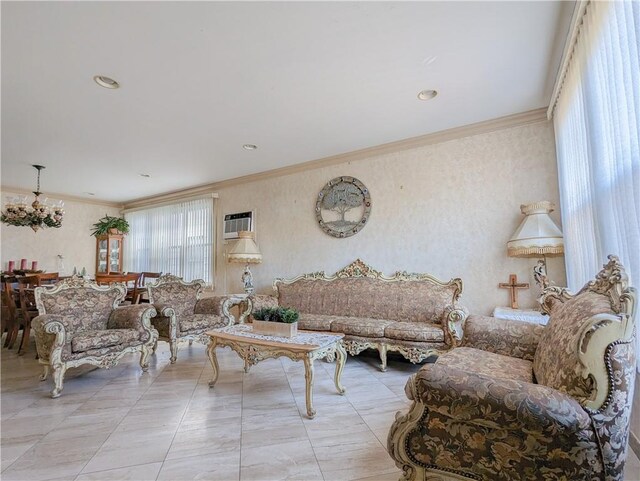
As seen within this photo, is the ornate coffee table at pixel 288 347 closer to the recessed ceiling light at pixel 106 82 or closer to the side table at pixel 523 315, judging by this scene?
the side table at pixel 523 315

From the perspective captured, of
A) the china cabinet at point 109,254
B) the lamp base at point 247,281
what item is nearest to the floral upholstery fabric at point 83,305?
the lamp base at point 247,281

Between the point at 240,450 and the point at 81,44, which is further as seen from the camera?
the point at 81,44

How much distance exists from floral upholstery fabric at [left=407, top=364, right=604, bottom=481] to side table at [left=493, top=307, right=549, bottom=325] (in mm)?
1743

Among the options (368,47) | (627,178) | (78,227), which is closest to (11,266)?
(78,227)

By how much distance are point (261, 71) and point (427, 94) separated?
1538 mm

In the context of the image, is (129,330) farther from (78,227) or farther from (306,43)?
(78,227)

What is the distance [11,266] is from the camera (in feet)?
19.4

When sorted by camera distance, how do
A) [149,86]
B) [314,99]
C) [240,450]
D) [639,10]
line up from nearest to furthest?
[639,10]
[240,450]
[149,86]
[314,99]

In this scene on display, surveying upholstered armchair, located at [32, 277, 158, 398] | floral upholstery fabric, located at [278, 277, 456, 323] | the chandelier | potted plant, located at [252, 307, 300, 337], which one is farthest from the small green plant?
the chandelier

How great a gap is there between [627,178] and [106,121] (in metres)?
4.30

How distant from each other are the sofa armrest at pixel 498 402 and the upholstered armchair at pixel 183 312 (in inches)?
126

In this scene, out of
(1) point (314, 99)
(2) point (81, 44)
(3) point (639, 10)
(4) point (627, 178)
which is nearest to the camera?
(3) point (639, 10)

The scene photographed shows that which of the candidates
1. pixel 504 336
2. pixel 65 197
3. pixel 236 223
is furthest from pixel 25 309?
pixel 504 336

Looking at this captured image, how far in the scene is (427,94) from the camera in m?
2.92
